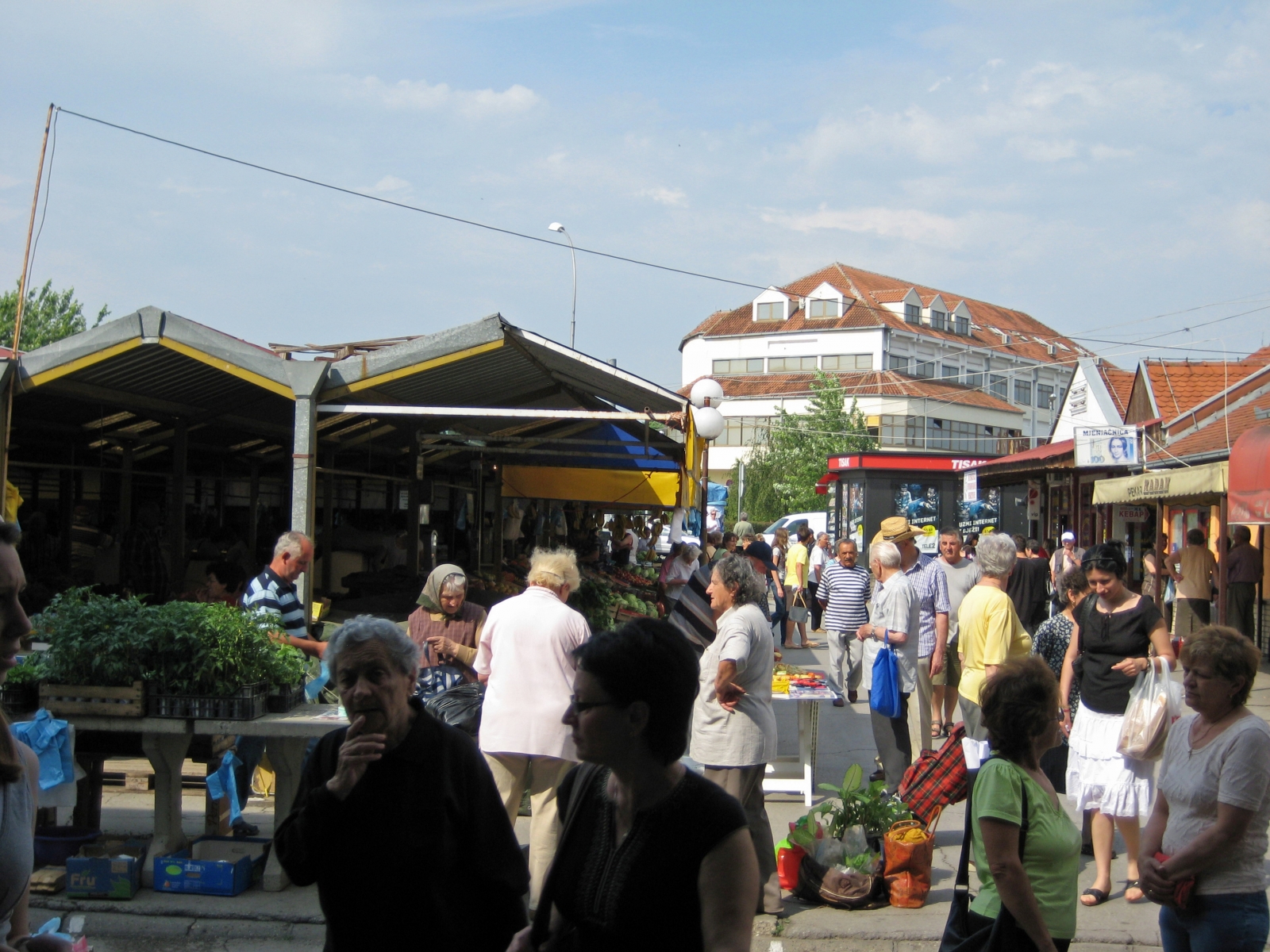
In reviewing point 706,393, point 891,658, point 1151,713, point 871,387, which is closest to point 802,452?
point 871,387

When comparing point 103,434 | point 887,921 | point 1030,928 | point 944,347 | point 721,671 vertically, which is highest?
point 944,347

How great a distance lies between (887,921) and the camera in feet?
18.4

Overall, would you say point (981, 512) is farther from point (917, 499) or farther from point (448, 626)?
point (448, 626)

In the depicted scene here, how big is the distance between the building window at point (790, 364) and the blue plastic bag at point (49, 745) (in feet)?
217

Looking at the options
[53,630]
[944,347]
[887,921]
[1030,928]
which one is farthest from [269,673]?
[944,347]

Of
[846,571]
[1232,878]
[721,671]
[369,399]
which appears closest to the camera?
[1232,878]

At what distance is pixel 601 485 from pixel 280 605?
8.27m

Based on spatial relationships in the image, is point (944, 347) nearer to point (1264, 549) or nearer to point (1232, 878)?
point (1264, 549)

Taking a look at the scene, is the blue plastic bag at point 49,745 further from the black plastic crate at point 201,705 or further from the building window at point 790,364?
the building window at point 790,364

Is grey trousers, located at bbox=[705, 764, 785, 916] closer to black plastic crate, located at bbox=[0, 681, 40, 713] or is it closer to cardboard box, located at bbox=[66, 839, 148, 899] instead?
cardboard box, located at bbox=[66, 839, 148, 899]

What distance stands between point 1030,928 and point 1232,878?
794 mm

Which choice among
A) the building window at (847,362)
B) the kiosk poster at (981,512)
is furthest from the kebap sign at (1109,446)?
the building window at (847,362)

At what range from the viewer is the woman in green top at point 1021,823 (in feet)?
10.4

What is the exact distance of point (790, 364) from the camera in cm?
7075
